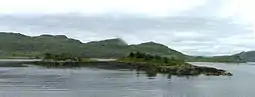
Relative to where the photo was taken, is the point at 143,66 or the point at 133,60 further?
the point at 133,60

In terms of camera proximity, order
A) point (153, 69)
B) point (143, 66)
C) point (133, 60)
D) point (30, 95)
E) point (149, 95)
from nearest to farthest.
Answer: point (30, 95)
point (149, 95)
point (153, 69)
point (143, 66)
point (133, 60)

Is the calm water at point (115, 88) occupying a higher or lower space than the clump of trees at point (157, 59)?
lower

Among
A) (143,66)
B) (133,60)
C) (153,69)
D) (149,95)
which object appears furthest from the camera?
(133,60)

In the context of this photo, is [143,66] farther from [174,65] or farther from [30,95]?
[30,95]

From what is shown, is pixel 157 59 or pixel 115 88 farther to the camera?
pixel 157 59

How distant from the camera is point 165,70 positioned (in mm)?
134875

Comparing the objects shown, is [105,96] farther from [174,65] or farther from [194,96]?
[174,65]

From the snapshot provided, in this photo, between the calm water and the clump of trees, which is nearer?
the calm water

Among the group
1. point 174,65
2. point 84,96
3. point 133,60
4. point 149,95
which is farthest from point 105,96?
point 133,60

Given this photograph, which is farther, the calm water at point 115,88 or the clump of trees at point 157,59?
the clump of trees at point 157,59

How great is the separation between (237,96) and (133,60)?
357 feet

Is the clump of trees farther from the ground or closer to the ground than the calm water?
farther from the ground

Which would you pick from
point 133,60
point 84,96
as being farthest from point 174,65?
point 84,96

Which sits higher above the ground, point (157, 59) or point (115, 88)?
point (157, 59)
